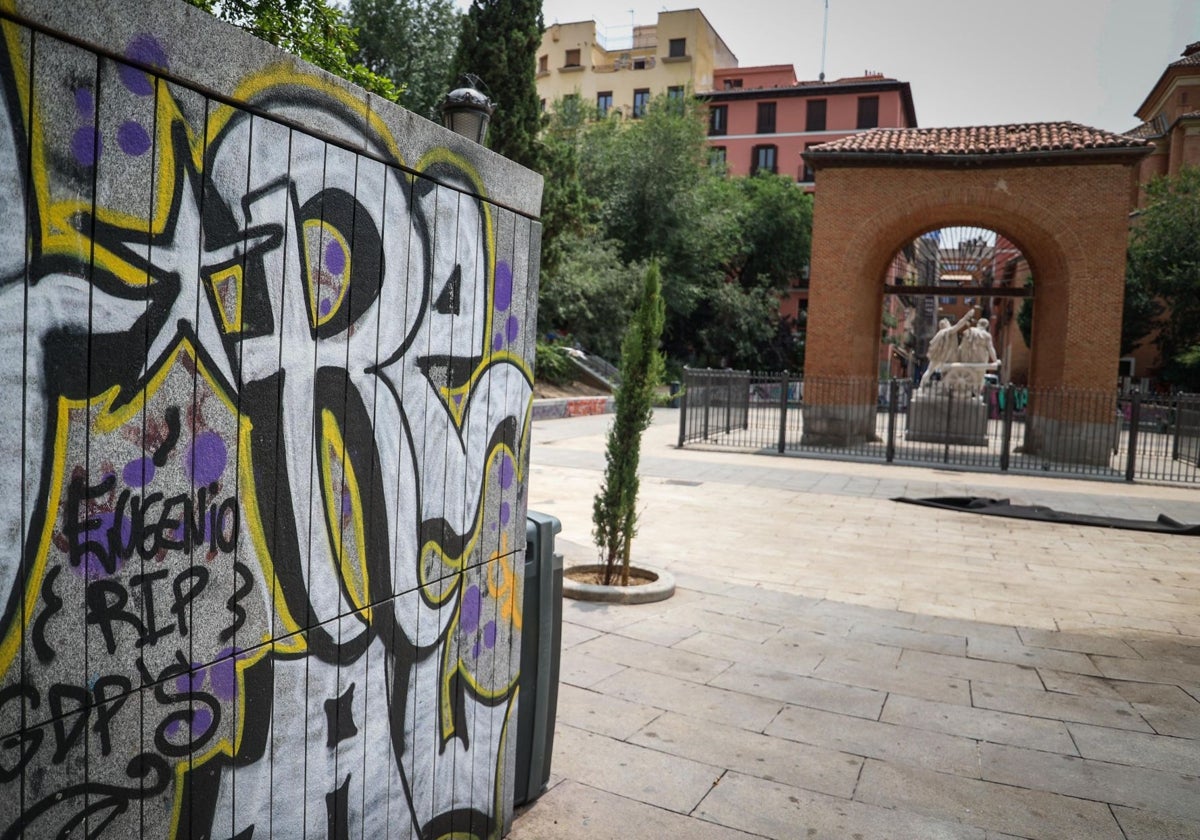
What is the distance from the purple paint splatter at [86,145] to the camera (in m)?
1.55

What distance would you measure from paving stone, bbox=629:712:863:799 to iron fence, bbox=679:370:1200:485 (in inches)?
558

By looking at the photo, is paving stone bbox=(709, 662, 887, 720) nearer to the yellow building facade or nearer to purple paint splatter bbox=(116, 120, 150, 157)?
purple paint splatter bbox=(116, 120, 150, 157)

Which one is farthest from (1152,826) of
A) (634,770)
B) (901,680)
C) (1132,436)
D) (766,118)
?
(766,118)

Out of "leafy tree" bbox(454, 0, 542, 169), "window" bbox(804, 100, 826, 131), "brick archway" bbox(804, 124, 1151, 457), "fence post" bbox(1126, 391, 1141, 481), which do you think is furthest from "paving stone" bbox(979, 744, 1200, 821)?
"window" bbox(804, 100, 826, 131)

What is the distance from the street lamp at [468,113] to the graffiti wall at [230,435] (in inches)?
10.4

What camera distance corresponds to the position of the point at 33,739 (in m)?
1.57

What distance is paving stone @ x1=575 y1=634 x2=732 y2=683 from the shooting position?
205 inches

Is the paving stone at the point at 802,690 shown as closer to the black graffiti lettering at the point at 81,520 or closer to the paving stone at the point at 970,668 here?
the paving stone at the point at 970,668

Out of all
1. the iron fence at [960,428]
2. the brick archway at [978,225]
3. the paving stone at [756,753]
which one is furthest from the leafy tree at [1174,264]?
the paving stone at [756,753]

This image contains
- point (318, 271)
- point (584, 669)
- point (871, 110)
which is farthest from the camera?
point (871, 110)

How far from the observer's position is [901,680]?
5203mm

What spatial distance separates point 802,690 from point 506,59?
20.1 m

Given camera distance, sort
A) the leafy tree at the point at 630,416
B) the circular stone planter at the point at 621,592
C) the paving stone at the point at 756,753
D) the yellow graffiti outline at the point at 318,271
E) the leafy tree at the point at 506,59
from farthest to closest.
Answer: the leafy tree at the point at 506,59 < the circular stone planter at the point at 621,592 < the leafy tree at the point at 630,416 < the paving stone at the point at 756,753 < the yellow graffiti outline at the point at 318,271

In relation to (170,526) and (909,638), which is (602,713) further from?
(170,526)
